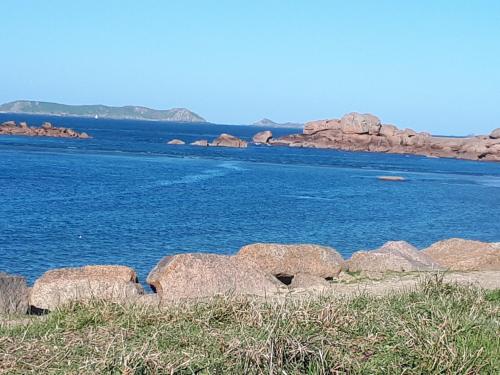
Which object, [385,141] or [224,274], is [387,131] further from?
[224,274]

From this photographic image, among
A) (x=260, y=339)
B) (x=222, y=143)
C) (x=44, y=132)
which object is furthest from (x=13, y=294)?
(x=44, y=132)

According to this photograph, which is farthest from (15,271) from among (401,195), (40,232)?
(401,195)

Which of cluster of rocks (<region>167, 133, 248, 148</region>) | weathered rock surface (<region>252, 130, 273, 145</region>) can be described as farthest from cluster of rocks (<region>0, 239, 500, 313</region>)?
weathered rock surface (<region>252, 130, 273, 145</region>)

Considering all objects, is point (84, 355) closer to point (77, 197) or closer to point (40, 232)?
point (40, 232)

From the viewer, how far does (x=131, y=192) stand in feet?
178

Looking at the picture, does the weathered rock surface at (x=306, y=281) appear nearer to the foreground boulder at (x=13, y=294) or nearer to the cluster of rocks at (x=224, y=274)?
the cluster of rocks at (x=224, y=274)

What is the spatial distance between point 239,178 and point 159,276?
54.7m

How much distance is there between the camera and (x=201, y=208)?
46219 mm

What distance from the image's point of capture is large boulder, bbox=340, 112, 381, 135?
473 ft

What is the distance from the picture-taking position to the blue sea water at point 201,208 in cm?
3167

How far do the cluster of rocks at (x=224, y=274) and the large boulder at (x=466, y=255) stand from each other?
0.10 feet

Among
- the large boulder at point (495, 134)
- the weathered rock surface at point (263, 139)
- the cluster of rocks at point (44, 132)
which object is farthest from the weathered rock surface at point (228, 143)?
the large boulder at point (495, 134)

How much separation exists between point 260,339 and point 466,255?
17.2 metres

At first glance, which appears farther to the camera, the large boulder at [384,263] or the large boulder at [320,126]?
the large boulder at [320,126]
